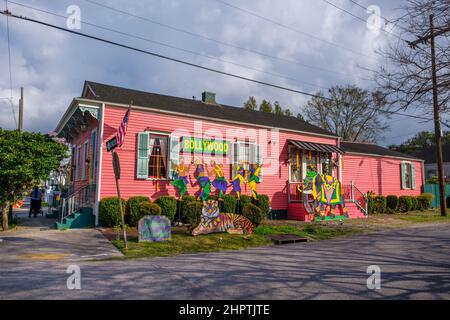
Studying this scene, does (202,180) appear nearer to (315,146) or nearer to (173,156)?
(173,156)

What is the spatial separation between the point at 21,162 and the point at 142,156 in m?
4.08

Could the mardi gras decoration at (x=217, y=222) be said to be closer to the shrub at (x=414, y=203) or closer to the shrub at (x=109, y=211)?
the shrub at (x=109, y=211)

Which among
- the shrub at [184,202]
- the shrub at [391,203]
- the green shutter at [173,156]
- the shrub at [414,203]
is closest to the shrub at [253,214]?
the shrub at [184,202]

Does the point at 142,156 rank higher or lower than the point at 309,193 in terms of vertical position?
higher

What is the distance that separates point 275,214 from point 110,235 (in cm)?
829

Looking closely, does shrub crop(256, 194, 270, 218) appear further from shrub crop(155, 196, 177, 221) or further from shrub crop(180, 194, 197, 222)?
shrub crop(155, 196, 177, 221)

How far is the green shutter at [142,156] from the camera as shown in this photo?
13.0 m

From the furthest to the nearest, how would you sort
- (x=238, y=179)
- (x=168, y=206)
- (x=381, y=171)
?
(x=381, y=171) < (x=238, y=179) < (x=168, y=206)

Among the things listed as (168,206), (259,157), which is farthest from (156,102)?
(259,157)

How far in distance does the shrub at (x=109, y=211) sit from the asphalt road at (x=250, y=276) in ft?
14.8

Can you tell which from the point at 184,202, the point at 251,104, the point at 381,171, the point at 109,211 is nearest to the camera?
the point at 109,211

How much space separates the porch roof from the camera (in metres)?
16.8

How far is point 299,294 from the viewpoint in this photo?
480 cm

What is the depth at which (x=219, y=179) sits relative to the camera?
46.5 feet
